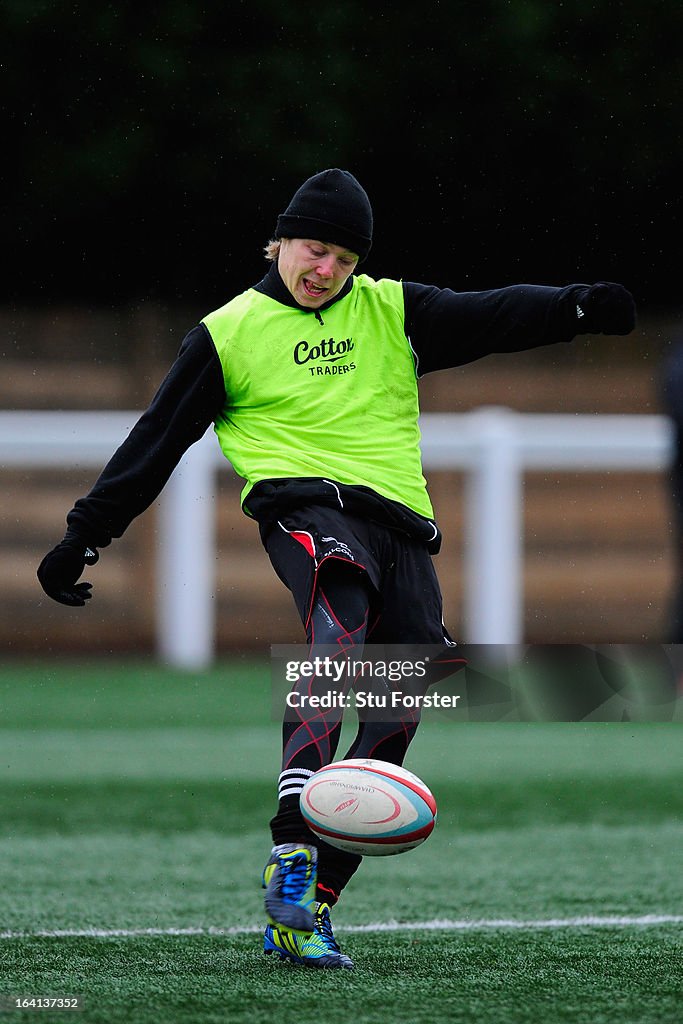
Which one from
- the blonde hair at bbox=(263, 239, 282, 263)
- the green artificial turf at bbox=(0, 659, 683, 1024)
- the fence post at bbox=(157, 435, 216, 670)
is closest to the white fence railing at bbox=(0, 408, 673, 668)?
the fence post at bbox=(157, 435, 216, 670)

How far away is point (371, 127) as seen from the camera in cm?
1095

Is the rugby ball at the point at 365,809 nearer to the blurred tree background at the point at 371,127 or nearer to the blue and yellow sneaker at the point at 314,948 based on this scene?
the blue and yellow sneaker at the point at 314,948

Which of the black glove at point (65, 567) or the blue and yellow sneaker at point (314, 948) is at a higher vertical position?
the black glove at point (65, 567)

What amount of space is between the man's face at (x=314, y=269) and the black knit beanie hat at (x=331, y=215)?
17 millimetres

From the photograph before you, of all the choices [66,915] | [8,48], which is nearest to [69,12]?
[8,48]

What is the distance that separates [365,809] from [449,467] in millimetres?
9263

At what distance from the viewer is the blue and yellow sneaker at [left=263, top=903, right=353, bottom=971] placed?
3.90 m

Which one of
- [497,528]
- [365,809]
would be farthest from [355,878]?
[497,528]

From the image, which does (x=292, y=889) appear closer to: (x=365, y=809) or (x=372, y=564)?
(x=365, y=809)

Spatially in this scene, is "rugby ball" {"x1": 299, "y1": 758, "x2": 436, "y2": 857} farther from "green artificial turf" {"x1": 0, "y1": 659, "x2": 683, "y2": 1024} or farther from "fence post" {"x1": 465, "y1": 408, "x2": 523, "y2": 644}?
"fence post" {"x1": 465, "y1": 408, "x2": 523, "y2": 644}

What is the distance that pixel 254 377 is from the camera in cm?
406

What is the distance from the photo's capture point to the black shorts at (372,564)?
12.8 ft

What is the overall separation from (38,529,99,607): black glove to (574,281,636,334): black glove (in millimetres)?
1168

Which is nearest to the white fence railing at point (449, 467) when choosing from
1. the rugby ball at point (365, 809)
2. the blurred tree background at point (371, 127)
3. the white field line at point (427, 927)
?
the blurred tree background at point (371, 127)
